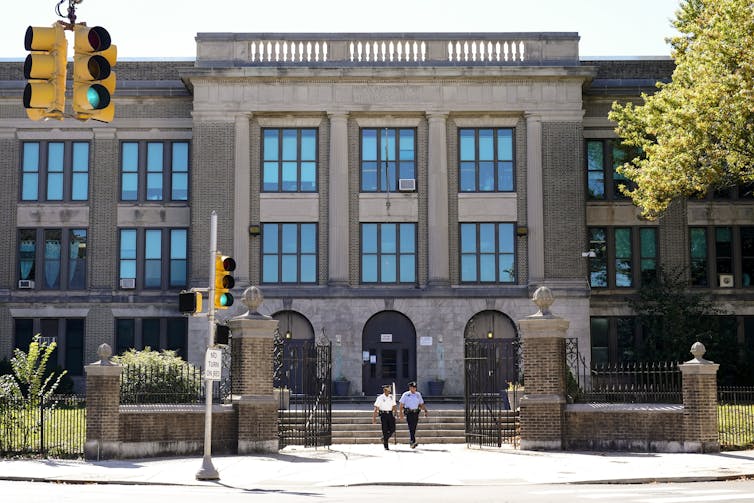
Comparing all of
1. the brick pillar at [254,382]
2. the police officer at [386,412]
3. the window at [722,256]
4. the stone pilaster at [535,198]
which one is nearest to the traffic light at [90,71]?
the brick pillar at [254,382]

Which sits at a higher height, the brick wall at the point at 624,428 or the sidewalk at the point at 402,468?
the brick wall at the point at 624,428

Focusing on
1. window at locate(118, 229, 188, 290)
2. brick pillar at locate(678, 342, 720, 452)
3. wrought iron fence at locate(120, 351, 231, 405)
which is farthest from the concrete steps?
window at locate(118, 229, 188, 290)

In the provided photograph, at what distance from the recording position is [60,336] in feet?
137

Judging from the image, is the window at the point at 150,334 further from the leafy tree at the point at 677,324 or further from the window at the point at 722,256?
the window at the point at 722,256

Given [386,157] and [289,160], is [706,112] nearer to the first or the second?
[386,157]

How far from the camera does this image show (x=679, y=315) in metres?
39.8

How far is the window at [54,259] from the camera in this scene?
42375 millimetres

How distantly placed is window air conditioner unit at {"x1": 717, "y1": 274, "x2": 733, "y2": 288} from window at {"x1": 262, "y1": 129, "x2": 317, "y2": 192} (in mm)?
15769

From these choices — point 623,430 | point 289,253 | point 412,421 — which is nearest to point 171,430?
point 412,421

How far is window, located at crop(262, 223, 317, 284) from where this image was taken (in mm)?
40406

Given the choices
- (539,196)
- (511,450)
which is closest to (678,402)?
(511,450)

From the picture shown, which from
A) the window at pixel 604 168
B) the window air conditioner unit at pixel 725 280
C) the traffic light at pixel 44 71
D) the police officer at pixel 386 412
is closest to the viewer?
the traffic light at pixel 44 71

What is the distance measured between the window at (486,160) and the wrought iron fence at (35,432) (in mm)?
19936

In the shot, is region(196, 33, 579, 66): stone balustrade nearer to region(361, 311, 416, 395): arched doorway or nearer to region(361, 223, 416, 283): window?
region(361, 223, 416, 283): window
